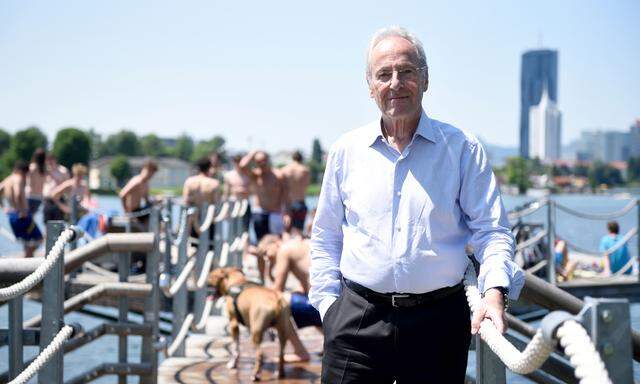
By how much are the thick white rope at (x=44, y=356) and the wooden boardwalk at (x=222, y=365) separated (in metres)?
2.83

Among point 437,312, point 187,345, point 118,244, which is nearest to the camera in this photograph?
point 437,312

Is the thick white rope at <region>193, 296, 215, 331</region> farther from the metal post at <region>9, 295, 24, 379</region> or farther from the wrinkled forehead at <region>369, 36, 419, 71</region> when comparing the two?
the wrinkled forehead at <region>369, 36, 419, 71</region>

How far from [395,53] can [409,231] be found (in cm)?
60

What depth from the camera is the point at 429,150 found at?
279cm

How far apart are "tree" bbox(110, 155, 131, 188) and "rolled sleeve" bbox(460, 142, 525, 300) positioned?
164 metres

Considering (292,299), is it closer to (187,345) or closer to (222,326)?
(187,345)

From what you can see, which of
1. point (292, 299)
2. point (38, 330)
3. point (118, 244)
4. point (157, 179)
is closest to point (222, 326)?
point (292, 299)

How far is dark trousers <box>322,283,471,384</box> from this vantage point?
9.04 ft

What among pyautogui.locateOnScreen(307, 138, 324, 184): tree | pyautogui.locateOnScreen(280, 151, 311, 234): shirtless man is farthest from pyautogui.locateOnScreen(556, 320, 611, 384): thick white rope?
pyautogui.locateOnScreen(307, 138, 324, 184): tree

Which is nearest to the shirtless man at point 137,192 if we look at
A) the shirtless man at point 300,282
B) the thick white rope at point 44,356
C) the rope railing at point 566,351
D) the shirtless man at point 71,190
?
the shirtless man at point 71,190

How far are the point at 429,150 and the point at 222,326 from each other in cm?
649

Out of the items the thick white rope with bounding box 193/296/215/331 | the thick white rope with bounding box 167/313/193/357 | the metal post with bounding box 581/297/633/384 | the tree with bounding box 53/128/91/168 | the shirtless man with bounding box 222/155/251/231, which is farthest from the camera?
the tree with bounding box 53/128/91/168

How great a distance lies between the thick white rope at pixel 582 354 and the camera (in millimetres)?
Result: 1459

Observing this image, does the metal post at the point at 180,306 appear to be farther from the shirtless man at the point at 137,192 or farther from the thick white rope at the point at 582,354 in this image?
the thick white rope at the point at 582,354
